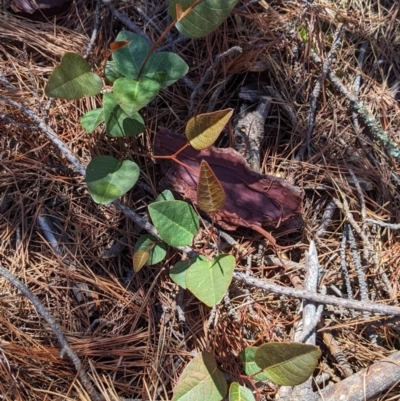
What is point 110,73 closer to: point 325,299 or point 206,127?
point 206,127

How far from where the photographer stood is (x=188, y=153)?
1.43m

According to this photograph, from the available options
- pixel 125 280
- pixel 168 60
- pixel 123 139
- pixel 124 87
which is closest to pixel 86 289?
pixel 125 280

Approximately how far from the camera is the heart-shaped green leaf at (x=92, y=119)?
133 cm

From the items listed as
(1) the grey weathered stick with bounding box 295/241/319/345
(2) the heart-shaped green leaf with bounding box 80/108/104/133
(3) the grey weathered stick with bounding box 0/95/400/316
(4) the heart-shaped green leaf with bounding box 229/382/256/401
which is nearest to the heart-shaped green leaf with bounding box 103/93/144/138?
(2) the heart-shaped green leaf with bounding box 80/108/104/133

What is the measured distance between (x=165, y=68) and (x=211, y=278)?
2.02ft

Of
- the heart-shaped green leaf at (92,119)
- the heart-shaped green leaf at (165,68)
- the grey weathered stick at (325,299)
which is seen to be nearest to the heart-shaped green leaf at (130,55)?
the heart-shaped green leaf at (165,68)

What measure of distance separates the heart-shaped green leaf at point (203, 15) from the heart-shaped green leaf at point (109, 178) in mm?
412

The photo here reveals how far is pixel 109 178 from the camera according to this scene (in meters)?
1.29

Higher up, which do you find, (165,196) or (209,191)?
(209,191)

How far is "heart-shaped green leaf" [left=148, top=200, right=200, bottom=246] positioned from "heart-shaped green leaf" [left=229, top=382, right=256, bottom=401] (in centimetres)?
40

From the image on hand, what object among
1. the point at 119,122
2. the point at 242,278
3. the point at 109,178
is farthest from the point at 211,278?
the point at 119,122

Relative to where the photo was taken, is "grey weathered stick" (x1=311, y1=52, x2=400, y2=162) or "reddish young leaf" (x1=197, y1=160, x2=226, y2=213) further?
"grey weathered stick" (x1=311, y1=52, x2=400, y2=162)

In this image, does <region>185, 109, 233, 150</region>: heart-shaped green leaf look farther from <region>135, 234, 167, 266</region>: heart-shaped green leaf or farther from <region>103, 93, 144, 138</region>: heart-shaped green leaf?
<region>135, 234, 167, 266</region>: heart-shaped green leaf

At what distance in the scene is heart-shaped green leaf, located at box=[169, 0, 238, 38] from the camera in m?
1.21
